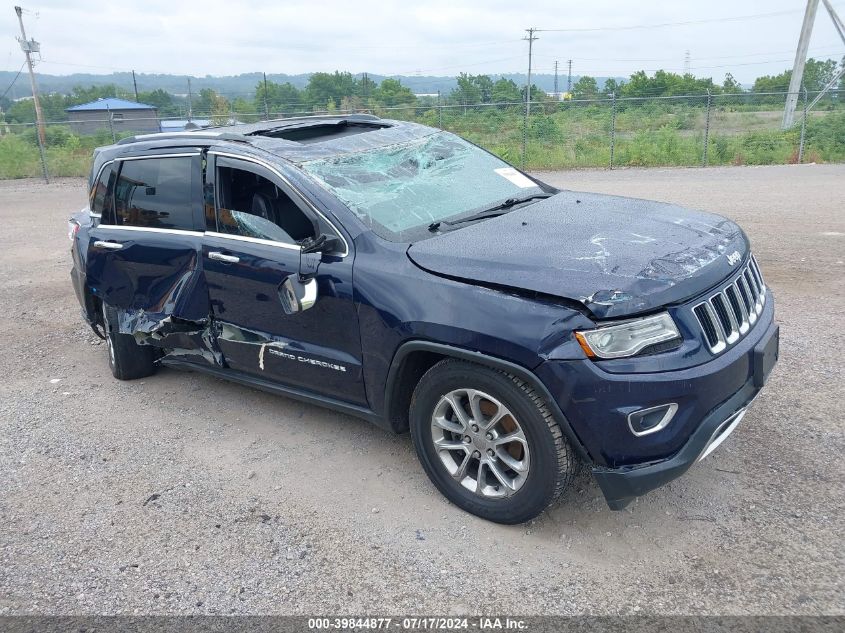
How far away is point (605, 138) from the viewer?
878 inches

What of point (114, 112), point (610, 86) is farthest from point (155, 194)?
point (114, 112)

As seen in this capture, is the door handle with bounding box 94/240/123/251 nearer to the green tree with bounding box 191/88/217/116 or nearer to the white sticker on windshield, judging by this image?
the white sticker on windshield

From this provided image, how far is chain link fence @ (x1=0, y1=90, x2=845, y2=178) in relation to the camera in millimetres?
19125

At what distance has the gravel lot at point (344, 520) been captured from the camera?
9.96 feet

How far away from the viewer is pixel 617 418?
2930 millimetres

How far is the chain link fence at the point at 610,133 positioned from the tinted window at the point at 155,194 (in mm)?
12944

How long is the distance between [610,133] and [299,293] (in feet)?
64.7

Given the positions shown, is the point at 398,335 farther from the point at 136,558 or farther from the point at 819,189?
the point at 819,189

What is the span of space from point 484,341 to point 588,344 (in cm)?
45

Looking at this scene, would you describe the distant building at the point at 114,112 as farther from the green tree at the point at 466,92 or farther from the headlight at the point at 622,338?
the headlight at the point at 622,338

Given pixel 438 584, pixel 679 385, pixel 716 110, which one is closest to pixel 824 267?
pixel 679 385

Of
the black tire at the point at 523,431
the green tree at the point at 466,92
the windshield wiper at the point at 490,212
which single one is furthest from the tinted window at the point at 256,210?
the green tree at the point at 466,92

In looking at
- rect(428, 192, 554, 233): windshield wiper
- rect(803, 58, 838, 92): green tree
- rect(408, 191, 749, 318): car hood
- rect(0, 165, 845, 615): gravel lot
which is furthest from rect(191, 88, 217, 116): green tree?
rect(408, 191, 749, 318): car hood

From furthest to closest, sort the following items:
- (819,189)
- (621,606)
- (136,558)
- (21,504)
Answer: (819,189) → (21,504) → (136,558) → (621,606)
